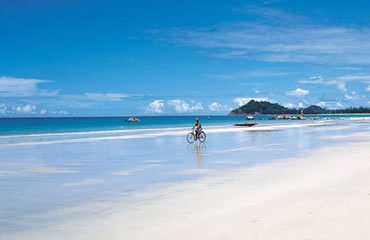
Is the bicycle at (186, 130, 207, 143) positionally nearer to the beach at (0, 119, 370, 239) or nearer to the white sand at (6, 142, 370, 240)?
the beach at (0, 119, 370, 239)

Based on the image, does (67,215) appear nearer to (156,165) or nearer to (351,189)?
(351,189)

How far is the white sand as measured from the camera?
685 cm

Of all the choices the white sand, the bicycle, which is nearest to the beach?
the white sand

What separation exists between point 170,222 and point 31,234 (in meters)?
2.38

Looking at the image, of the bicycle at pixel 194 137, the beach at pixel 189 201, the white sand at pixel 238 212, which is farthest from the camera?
the bicycle at pixel 194 137

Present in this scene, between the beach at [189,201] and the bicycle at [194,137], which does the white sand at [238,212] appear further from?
the bicycle at [194,137]

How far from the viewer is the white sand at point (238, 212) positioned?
685cm

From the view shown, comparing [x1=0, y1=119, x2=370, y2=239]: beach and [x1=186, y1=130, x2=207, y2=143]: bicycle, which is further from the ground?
[x1=186, y1=130, x2=207, y2=143]: bicycle

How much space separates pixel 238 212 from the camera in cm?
821

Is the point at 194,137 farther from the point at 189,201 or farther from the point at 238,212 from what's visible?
the point at 238,212

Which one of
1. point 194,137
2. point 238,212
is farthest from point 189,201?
point 194,137

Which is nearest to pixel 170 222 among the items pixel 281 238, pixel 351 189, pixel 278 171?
pixel 281 238

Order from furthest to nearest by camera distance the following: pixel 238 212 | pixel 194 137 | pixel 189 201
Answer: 1. pixel 194 137
2. pixel 189 201
3. pixel 238 212

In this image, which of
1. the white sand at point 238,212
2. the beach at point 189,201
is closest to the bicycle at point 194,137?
the beach at point 189,201
